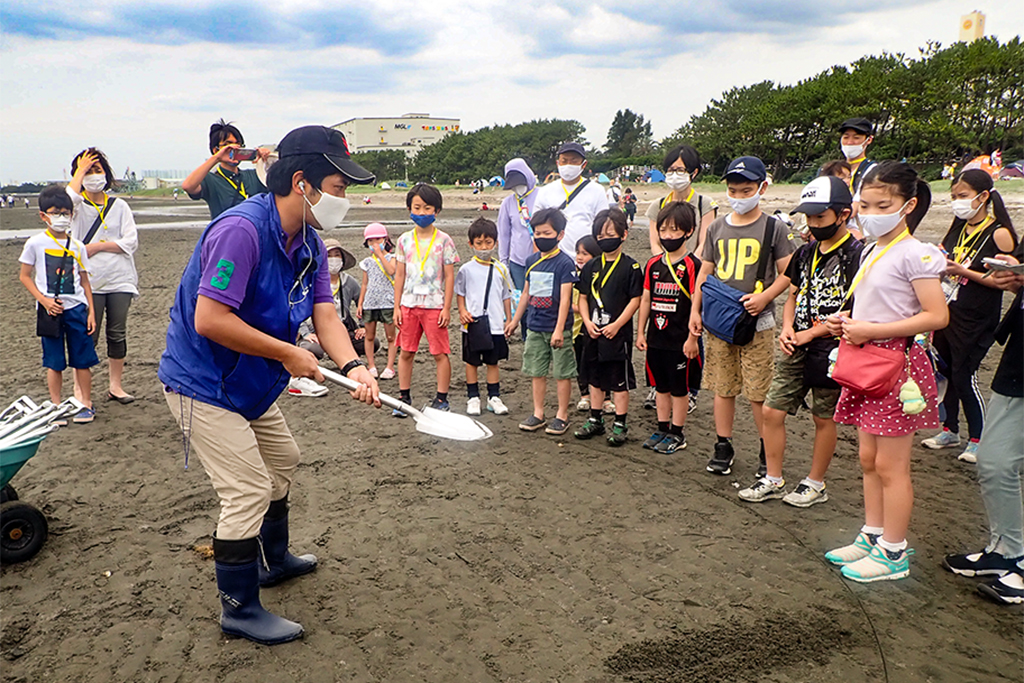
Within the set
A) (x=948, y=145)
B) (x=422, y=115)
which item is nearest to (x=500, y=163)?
(x=948, y=145)

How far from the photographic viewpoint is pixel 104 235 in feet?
19.6

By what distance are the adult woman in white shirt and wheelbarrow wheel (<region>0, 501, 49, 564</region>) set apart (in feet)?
8.22

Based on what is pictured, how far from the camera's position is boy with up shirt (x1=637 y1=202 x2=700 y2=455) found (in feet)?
16.5

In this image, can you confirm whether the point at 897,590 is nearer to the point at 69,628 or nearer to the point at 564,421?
the point at 564,421

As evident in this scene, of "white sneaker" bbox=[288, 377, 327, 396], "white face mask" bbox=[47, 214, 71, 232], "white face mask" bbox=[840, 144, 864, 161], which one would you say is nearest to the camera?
"white face mask" bbox=[47, 214, 71, 232]

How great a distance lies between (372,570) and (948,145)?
4697 cm

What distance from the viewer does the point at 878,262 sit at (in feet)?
10.9

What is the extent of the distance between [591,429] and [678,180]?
2.27 m

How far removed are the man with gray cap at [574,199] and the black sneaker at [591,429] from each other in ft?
5.25

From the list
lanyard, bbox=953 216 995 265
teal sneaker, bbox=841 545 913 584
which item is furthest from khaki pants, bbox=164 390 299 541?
lanyard, bbox=953 216 995 265

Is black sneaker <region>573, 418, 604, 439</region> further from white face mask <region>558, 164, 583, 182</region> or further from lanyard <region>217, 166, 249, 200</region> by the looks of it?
lanyard <region>217, 166, 249, 200</region>

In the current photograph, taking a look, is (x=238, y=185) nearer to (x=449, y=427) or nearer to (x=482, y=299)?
(x=482, y=299)

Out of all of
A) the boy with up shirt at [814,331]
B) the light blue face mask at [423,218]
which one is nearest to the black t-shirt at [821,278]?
the boy with up shirt at [814,331]

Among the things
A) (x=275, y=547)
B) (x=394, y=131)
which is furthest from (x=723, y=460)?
(x=394, y=131)
